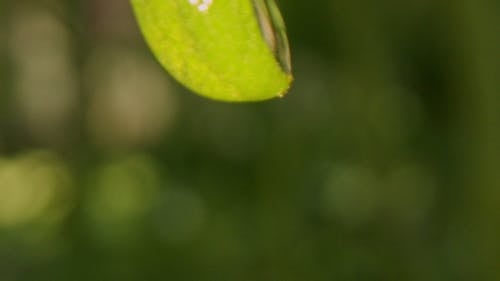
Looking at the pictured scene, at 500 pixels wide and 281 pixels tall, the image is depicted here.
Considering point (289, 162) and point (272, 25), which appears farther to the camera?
point (289, 162)

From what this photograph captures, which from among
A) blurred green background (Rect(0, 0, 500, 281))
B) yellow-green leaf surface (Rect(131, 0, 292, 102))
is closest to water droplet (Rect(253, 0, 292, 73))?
yellow-green leaf surface (Rect(131, 0, 292, 102))

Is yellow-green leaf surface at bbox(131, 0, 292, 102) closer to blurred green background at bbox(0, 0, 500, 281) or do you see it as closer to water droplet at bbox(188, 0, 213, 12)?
water droplet at bbox(188, 0, 213, 12)

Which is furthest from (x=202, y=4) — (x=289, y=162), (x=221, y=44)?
(x=289, y=162)

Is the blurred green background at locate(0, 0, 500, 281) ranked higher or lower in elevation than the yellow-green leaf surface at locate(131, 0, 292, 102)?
lower

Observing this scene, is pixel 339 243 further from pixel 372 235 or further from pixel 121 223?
pixel 121 223

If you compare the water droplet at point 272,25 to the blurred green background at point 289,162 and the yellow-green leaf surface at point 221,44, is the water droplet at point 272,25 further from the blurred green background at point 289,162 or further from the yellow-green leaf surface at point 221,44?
the blurred green background at point 289,162

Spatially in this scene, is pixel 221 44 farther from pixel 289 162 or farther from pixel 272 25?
pixel 289 162

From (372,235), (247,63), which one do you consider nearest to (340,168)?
→ (372,235)

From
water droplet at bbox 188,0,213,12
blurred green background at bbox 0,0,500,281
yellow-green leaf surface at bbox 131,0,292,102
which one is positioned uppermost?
water droplet at bbox 188,0,213,12
